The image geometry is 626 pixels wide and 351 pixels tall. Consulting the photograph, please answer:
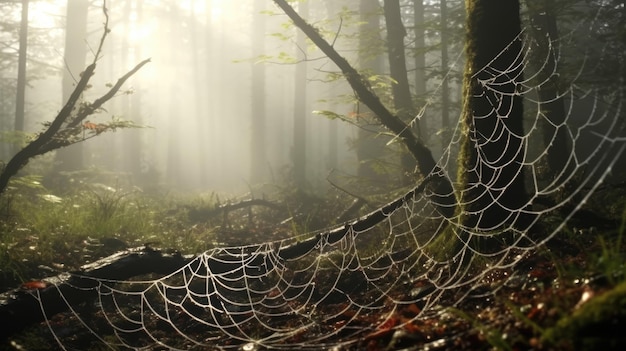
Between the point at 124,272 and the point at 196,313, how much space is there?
2.91ft

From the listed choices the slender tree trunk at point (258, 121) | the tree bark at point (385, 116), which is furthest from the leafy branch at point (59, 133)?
the slender tree trunk at point (258, 121)

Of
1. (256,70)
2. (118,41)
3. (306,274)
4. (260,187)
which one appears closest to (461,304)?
(306,274)

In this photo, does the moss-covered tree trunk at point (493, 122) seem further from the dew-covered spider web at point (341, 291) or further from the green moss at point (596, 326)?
the green moss at point (596, 326)

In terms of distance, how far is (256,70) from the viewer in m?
26.3

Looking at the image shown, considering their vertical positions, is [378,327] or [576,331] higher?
[576,331]

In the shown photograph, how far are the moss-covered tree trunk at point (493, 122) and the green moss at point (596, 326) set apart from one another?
2.15 m

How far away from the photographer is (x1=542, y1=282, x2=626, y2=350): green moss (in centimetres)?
168

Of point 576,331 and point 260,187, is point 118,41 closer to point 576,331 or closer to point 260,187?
point 260,187

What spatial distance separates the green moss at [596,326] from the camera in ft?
5.50

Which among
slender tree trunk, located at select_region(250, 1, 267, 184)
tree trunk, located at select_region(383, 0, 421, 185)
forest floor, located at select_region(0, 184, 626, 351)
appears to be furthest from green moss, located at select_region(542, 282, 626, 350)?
slender tree trunk, located at select_region(250, 1, 267, 184)

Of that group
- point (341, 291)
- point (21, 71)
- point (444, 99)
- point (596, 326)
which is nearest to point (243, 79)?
point (21, 71)

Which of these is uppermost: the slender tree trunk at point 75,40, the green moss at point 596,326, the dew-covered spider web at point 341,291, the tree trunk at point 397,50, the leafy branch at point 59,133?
the slender tree trunk at point 75,40

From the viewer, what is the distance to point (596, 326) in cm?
174

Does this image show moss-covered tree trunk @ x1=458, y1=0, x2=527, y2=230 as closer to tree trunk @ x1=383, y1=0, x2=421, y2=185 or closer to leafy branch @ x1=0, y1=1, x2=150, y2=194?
leafy branch @ x1=0, y1=1, x2=150, y2=194
